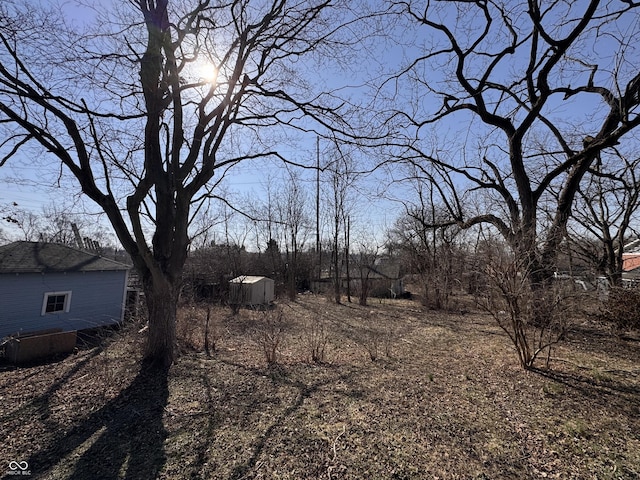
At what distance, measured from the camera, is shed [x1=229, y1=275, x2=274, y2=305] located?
47.0 ft

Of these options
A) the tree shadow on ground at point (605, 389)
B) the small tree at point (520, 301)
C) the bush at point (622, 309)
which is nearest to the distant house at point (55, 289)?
the small tree at point (520, 301)

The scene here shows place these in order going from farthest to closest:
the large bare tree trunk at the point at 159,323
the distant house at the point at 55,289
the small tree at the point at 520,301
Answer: the distant house at the point at 55,289
the large bare tree trunk at the point at 159,323
the small tree at the point at 520,301

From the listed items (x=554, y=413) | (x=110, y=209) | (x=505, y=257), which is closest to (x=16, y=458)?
(x=110, y=209)

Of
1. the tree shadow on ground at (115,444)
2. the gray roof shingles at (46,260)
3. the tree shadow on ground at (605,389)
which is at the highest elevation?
the gray roof shingles at (46,260)

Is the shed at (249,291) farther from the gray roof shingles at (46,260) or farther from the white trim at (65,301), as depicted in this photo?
the white trim at (65,301)

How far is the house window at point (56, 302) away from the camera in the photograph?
11.8m

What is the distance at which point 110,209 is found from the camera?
15.7 ft

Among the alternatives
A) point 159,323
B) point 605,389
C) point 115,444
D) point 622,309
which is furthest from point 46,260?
point 622,309

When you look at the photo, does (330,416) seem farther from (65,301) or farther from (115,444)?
(65,301)

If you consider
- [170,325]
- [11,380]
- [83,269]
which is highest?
[83,269]

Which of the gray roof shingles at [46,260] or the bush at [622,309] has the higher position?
the gray roof shingles at [46,260]

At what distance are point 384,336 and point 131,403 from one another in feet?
19.8

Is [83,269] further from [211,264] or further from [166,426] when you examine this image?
[166,426]

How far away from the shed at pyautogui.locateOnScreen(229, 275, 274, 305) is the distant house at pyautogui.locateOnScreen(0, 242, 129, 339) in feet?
18.1
